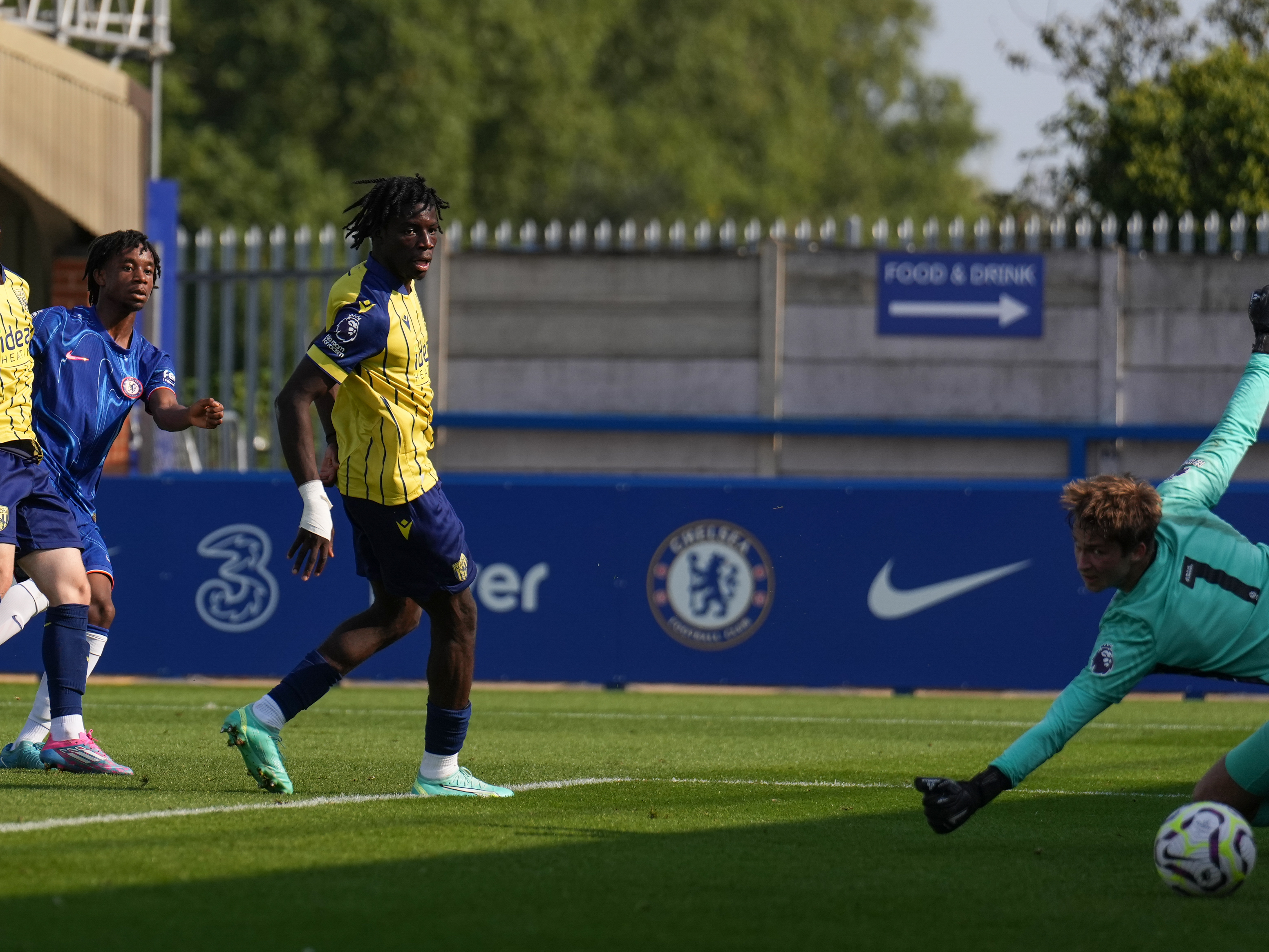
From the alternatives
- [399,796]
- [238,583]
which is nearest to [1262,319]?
[399,796]

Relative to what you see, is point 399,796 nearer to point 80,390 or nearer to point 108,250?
point 80,390

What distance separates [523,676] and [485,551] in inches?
33.4

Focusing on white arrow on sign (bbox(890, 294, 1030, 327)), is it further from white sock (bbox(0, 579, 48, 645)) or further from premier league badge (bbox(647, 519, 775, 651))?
white sock (bbox(0, 579, 48, 645))

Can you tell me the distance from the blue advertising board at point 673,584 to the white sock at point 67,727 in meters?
5.39

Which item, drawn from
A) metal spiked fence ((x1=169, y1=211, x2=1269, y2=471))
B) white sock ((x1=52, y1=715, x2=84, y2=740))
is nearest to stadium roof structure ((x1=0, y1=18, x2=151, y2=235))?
metal spiked fence ((x1=169, y1=211, x2=1269, y2=471))

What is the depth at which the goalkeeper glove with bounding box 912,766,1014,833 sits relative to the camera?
5023mm

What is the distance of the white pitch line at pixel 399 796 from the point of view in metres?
5.51

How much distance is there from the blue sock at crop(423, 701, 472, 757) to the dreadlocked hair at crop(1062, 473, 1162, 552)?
228 cm

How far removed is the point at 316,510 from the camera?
19.7 feet

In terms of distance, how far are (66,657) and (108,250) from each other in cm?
149

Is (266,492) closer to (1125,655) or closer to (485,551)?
(485,551)

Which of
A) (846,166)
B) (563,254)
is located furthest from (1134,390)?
(846,166)

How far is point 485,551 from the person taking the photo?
12.5 m

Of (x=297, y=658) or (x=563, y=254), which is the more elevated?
(x=563, y=254)
